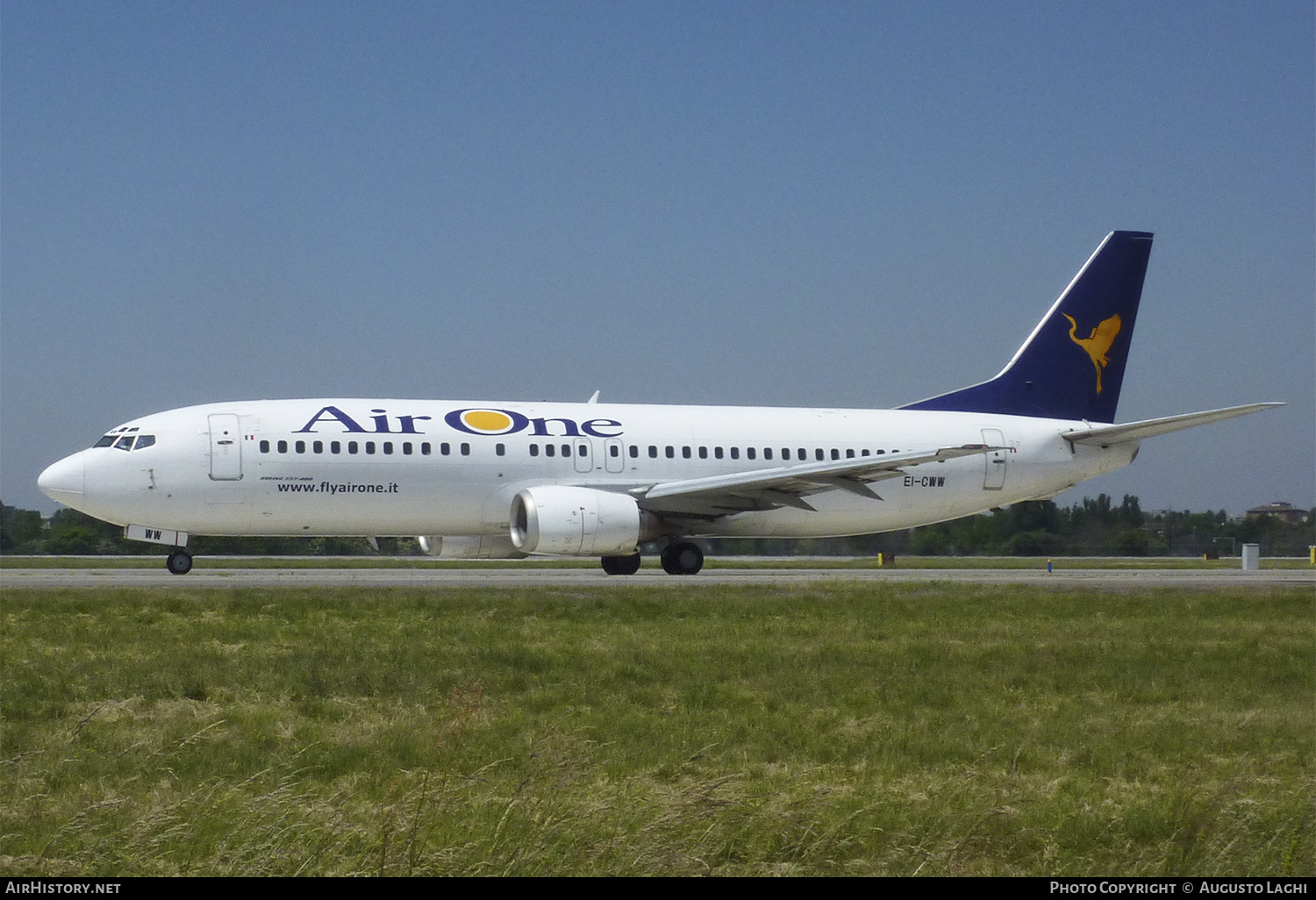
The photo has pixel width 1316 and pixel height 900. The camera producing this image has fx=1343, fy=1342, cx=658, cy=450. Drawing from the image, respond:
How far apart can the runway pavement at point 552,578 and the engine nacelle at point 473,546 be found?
48 cm

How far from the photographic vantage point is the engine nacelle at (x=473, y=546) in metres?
29.8

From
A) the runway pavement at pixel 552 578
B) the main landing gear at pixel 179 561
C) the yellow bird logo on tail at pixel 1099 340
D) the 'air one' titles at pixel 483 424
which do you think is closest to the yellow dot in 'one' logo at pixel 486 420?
the 'air one' titles at pixel 483 424

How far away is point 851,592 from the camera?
22.9 metres

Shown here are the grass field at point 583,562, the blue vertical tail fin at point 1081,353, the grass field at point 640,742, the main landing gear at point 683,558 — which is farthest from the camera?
the grass field at point 583,562

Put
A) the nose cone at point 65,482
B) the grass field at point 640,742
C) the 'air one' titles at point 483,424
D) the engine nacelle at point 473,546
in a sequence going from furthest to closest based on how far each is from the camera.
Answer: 1. the engine nacelle at point 473,546
2. the 'air one' titles at point 483,424
3. the nose cone at point 65,482
4. the grass field at point 640,742

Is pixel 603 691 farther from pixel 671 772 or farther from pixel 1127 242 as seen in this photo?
pixel 1127 242

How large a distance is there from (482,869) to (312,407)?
21634 mm

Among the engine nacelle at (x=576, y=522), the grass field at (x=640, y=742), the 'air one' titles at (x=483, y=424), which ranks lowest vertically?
the grass field at (x=640, y=742)

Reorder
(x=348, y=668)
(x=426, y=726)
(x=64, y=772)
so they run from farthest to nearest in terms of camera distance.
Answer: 1. (x=348, y=668)
2. (x=426, y=726)
3. (x=64, y=772)

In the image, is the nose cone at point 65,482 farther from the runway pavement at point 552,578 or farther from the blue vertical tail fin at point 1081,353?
the blue vertical tail fin at point 1081,353

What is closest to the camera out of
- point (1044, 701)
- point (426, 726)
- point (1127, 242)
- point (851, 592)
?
point (426, 726)

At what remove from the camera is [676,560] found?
97.0 feet

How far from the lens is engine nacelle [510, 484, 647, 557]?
25.8 meters

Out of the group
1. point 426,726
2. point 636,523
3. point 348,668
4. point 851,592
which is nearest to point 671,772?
point 426,726
